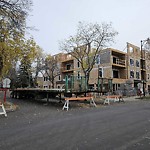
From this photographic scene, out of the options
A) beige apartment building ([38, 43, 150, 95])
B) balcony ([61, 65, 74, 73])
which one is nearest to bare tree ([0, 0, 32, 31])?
beige apartment building ([38, 43, 150, 95])

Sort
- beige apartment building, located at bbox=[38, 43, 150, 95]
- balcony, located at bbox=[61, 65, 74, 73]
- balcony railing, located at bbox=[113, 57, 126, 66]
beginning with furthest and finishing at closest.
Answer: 1. balcony, located at bbox=[61, 65, 74, 73]
2. balcony railing, located at bbox=[113, 57, 126, 66]
3. beige apartment building, located at bbox=[38, 43, 150, 95]

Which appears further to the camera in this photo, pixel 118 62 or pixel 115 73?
pixel 115 73

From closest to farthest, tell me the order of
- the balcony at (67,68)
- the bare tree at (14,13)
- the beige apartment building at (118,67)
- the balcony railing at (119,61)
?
the bare tree at (14,13), the beige apartment building at (118,67), the balcony railing at (119,61), the balcony at (67,68)

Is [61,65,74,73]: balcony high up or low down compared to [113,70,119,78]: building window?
up

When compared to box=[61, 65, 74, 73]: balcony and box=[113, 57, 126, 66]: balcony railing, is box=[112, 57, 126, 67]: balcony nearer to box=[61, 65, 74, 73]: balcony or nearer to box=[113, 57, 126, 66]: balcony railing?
box=[113, 57, 126, 66]: balcony railing

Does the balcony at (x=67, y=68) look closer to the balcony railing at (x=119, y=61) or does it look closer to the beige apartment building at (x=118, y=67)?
the beige apartment building at (x=118, y=67)

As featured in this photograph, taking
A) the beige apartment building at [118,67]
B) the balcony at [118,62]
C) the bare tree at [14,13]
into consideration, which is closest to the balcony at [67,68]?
the beige apartment building at [118,67]

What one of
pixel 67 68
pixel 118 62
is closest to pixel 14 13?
pixel 118 62

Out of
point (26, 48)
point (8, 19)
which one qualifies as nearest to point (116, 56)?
point (26, 48)

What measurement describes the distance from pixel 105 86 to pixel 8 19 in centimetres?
1249

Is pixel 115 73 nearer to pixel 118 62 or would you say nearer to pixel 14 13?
pixel 118 62

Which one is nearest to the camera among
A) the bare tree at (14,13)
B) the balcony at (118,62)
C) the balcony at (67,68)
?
the bare tree at (14,13)

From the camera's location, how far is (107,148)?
5043 millimetres

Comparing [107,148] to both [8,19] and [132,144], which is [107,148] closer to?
[132,144]
